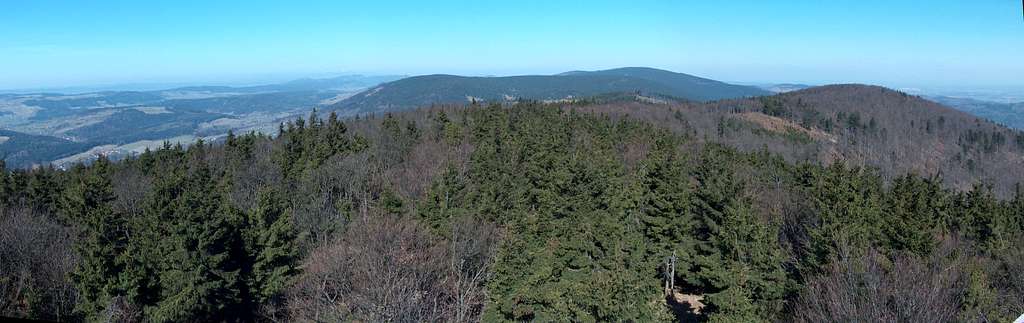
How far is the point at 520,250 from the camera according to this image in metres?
15.1

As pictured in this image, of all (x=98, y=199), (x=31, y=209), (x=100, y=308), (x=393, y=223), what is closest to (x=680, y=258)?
(x=393, y=223)

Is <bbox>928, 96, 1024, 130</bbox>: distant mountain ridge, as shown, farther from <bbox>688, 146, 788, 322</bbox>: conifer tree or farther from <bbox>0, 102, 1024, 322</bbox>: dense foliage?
<bbox>688, 146, 788, 322</bbox>: conifer tree

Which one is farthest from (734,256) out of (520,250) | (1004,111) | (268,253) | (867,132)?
(1004,111)

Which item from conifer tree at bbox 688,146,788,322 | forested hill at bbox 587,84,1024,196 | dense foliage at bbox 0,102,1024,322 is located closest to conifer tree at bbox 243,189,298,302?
dense foliage at bbox 0,102,1024,322

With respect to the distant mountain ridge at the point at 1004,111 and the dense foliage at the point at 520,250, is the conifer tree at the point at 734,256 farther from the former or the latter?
the distant mountain ridge at the point at 1004,111

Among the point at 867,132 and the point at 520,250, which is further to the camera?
the point at 867,132

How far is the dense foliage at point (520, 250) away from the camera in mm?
12125

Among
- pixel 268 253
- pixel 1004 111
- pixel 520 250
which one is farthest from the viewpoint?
pixel 1004 111

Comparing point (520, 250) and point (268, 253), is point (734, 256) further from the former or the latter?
point (268, 253)

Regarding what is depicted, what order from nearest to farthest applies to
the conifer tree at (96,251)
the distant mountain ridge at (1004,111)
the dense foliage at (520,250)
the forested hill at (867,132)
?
1. the dense foliage at (520,250)
2. the conifer tree at (96,251)
3. the forested hill at (867,132)
4. the distant mountain ridge at (1004,111)

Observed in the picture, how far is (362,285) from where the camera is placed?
534 inches

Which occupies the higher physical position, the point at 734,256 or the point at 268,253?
the point at 268,253

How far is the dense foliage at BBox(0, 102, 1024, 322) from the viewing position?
12.1 m


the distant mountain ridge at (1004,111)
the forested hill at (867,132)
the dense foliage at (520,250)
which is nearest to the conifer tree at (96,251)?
the dense foliage at (520,250)
